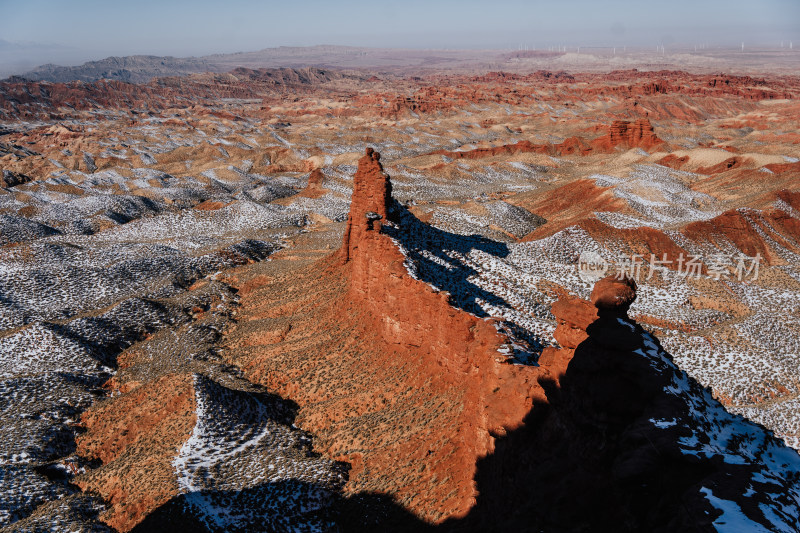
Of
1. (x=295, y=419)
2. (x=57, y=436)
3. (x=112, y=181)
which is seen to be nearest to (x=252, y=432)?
(x=295, y=419)

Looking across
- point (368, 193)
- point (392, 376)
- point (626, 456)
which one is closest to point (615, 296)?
point (626, 456)

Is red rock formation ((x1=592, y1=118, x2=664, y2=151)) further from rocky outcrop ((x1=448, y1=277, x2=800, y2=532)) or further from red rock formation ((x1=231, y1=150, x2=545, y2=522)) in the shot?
rocky outcrop ((x1=448, y1=277, x2=800, y2=532))

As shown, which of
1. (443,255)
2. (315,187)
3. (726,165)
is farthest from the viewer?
(726,165)

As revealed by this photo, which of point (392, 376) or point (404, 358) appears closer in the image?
point (392, 376)

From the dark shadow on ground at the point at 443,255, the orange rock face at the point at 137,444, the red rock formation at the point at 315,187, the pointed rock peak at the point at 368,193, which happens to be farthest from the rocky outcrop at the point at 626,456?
the red rock formation at the point at 315,187

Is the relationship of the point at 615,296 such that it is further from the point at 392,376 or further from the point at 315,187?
the point at 315,187

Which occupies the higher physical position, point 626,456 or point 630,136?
point 626,456

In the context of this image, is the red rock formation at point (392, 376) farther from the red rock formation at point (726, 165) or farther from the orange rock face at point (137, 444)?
the red rock formation at point (726, 165)

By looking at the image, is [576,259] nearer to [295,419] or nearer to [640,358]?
[295,419]

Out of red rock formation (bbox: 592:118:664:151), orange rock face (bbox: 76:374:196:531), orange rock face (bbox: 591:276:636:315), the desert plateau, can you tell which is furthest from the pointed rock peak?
red rock formation (bbox: 592:118:664:151)

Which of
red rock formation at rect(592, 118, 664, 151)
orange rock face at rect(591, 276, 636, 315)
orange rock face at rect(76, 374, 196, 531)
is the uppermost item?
orange rock face at rect(591, 276, 636, 315)

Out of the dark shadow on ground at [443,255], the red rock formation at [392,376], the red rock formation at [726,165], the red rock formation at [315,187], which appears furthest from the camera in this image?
the red rock formation at [726,165]
